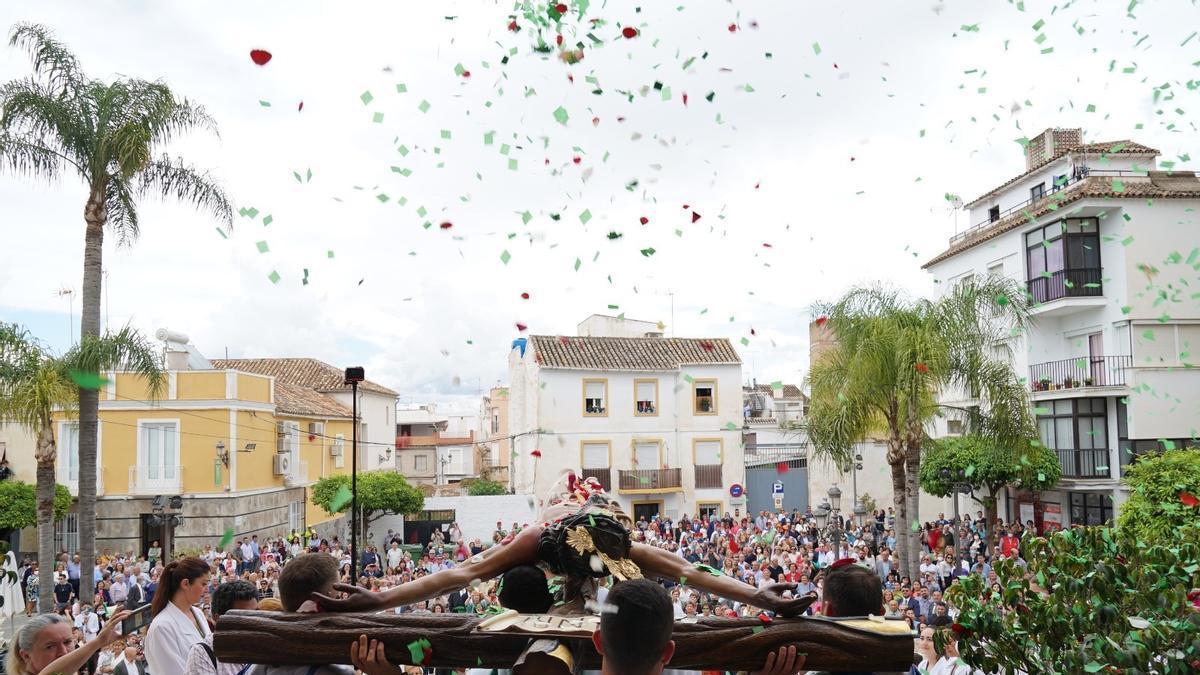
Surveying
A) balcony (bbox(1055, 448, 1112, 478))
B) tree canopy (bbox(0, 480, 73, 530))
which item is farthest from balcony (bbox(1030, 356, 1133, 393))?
tree canopy (bbox(0, 480, 73, 530))

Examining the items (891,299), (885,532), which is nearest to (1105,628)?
(891,299)

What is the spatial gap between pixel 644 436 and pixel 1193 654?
3152 cm

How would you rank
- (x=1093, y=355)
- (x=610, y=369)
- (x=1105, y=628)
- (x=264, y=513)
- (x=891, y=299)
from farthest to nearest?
1. (x=610, y=369)
2. (x=264, y=513)
3. (x=1093, y=355)
4. (x=891, y=299)
5. (x=1105, y=628)

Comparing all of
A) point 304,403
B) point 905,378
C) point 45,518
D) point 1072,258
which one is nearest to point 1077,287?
point 1072,258

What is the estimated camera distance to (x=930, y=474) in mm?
24578

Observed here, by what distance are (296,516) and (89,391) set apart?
18.1 metres

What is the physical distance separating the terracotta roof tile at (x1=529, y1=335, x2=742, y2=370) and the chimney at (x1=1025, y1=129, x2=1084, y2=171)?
12.1 metres

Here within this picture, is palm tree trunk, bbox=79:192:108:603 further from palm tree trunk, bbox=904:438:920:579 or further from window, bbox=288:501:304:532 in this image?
window, bbox=288:501:304:532

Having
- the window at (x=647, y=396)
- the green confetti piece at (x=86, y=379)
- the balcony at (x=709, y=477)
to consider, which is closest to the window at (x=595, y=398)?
the window at (x=647, y=396)

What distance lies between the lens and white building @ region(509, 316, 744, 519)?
33.6 metres

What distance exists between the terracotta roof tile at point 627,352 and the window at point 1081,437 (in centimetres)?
1228

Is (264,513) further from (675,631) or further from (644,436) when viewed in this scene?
(675,631)

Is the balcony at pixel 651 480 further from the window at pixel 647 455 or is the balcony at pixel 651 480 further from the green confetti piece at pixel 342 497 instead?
the green confetti piece at pixel 342 497

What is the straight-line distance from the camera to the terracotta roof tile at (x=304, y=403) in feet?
96.2
